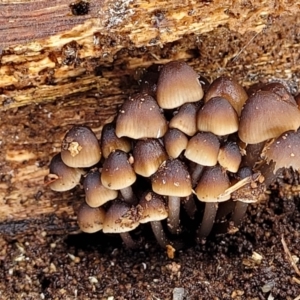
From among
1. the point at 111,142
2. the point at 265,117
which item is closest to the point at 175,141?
the point at 111,142

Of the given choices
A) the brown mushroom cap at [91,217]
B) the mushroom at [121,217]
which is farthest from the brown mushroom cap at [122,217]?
the brown mushroom cap at [91,217]

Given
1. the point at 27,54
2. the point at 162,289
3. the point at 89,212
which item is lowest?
the point at 162,289

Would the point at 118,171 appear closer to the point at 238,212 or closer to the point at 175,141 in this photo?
the point at 175,141

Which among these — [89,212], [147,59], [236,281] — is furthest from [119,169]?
[236,281]

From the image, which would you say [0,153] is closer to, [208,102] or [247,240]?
[208,102]

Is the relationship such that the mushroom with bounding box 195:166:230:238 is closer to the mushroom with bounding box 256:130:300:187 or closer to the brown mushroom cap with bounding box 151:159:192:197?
the brown mushroom cap with bounding box 151:159:192:197

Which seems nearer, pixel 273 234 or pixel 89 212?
pixel 89 212

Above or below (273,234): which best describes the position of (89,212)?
above
